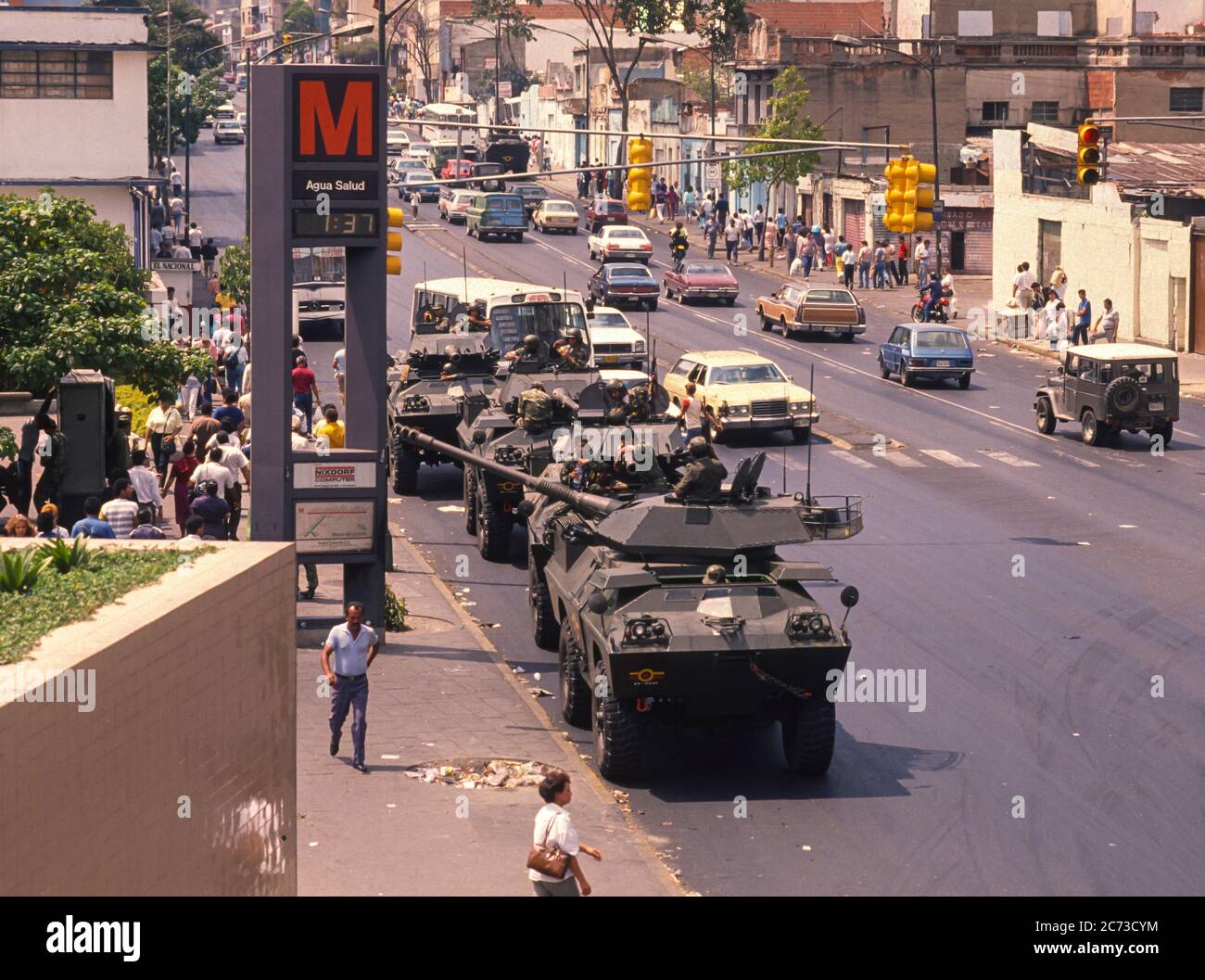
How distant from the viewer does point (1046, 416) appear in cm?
3719

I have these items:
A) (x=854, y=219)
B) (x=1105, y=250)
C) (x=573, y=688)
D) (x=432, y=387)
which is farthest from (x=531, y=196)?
(x=573, y=688)

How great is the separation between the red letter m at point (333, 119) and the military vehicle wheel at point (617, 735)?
6.94 m

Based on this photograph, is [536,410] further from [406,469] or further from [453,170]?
[453,170]

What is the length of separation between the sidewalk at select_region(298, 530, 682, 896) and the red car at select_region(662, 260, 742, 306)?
119 feet

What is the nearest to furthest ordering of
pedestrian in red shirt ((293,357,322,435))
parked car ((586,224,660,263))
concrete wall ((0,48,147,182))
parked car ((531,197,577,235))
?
1. pedestrian in red shirt ((293,357,322,435))
2. concrete wall ((0,48,147,182))
3. parked car ((586,224,660,263))
4. parked car ((531,197,577,235))

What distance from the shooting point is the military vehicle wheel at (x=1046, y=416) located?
3706 centimetres

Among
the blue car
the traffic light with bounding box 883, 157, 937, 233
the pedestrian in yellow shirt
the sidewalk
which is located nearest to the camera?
the sidewalk

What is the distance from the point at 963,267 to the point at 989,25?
19305 millimetres

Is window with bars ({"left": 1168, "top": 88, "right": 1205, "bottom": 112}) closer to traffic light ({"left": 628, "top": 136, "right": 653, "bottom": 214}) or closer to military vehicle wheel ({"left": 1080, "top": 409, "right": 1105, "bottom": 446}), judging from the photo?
military vehicle wheel ({"left": 1080, "top": 409, "right": 1105, "bottom": 446})

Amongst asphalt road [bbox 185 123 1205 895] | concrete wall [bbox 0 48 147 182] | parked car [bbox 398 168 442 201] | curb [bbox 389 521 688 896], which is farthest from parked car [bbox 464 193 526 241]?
curb [bbox 389 521 688 896]

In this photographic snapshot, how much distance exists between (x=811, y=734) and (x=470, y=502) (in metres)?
11.6

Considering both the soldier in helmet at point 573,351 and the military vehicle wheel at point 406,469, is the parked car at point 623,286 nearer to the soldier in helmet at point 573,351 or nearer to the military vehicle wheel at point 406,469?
the soldier in helmet at point 573,351

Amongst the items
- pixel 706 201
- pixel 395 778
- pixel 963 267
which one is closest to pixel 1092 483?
pixel 395 778

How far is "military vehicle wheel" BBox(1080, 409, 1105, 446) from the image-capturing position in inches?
1401
